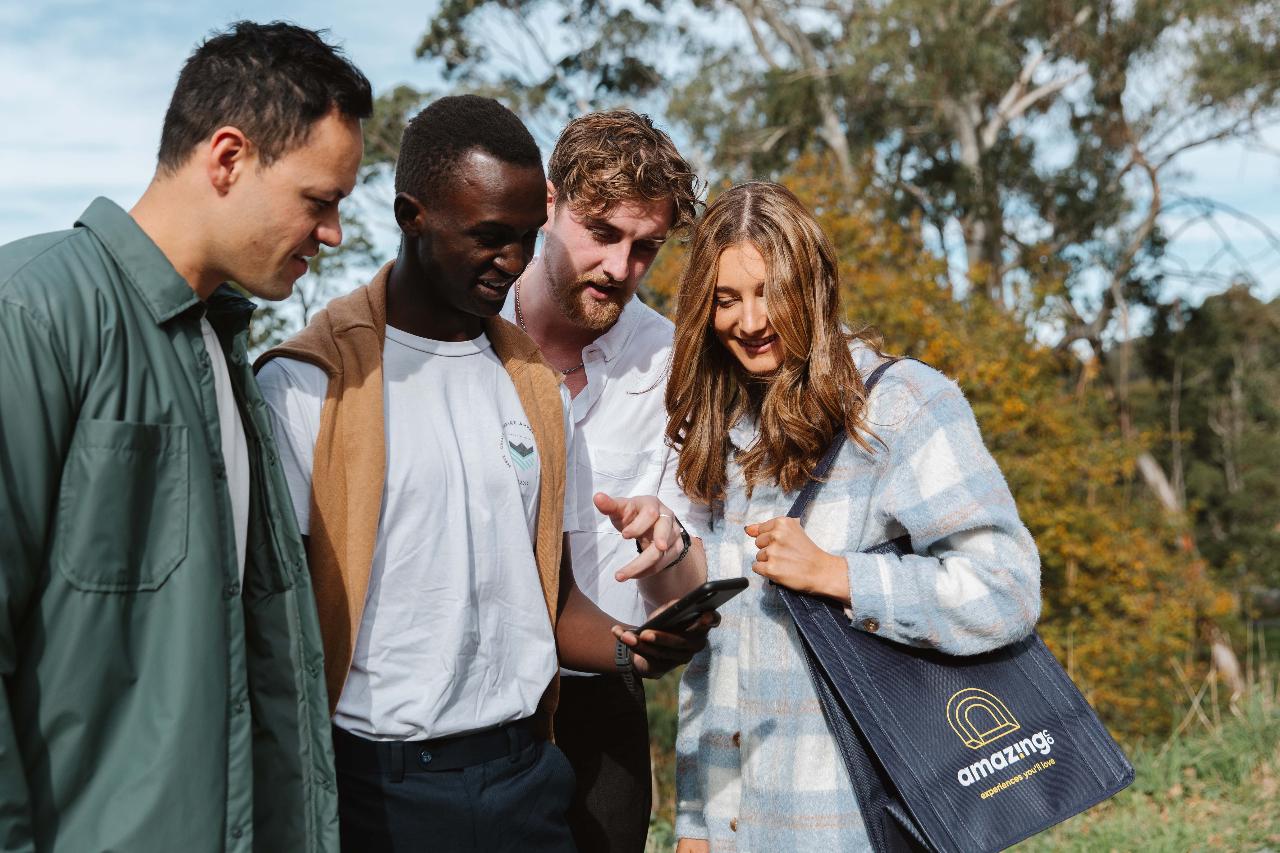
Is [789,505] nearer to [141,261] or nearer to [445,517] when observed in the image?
[445,517]

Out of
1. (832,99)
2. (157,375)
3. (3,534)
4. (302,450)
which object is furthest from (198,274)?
(832,99)

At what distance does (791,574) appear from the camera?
2.30 metres

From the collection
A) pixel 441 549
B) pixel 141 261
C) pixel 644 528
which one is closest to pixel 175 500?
pixel 141 261

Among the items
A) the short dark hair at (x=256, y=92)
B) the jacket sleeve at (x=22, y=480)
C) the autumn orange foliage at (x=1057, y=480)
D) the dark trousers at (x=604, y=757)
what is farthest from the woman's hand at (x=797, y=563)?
the autumn orange foliage at (x=1057, y=480)

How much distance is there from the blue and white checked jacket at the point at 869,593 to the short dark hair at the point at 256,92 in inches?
47.5

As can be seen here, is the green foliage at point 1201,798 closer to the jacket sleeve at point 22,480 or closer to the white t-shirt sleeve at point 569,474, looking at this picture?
the white t-shirt sleeve at point 569,474

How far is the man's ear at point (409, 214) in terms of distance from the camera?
7.82ft

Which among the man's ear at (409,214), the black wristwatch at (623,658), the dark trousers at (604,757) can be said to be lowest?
the dark trousers at (604,757)

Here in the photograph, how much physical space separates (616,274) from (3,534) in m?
1.80

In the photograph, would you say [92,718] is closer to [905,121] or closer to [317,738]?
[317,738]

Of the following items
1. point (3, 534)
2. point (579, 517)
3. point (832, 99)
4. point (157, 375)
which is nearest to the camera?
point (3, 534)

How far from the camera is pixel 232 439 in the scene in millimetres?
1828

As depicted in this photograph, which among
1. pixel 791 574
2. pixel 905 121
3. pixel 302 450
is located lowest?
pixel 791 574

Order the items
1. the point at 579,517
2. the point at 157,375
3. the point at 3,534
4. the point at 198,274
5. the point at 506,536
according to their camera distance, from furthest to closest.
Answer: the point at 579,517 → the point at 506,536 → the point at 198,274 → the point at 157,375 → the point at 3,534
